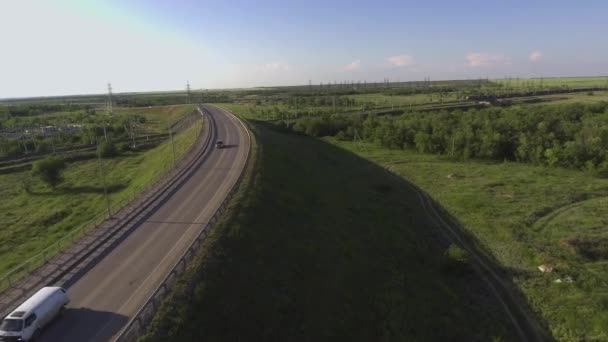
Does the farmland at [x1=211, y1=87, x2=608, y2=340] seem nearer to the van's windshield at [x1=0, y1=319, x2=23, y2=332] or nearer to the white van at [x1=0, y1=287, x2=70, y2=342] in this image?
the white van at [x1=0, y1=287, x2=70, y2=342]

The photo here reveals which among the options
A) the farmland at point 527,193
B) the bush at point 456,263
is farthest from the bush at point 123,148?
the bush at point 456,263

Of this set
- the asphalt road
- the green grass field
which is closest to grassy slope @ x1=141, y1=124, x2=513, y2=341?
the asphalt road

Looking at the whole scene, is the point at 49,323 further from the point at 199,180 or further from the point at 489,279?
the point at 489,279

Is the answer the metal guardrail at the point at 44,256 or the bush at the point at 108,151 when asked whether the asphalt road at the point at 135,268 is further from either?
the bush at the point at 108,151

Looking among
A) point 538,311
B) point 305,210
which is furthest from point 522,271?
point 305,210

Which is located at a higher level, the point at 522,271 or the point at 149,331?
the point at 149,331

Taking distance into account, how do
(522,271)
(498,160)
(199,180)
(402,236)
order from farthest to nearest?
(498,160) → (199,180) → (402,236) → (522,271)

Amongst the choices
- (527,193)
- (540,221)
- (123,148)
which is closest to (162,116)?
(123,148)
